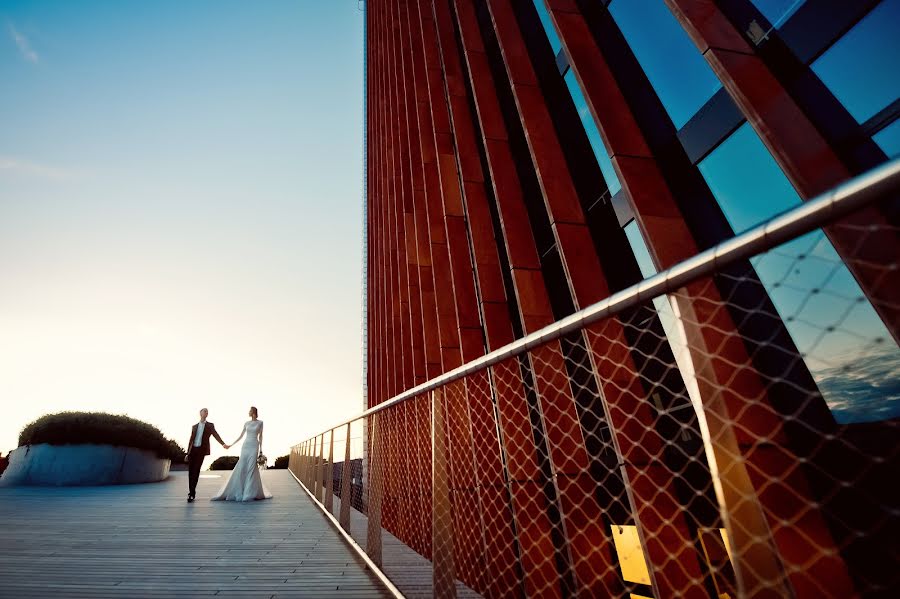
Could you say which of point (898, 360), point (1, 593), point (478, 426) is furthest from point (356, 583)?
point (898, 360)

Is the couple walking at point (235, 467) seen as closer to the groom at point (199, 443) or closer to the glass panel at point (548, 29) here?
the groom at point (199, 443)

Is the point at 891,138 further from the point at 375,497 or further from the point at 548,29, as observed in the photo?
the point at 548,29

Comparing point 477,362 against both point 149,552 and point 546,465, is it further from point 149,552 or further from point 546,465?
point 546,465

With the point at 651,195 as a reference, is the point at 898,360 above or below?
below

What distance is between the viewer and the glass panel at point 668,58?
16.9 feet

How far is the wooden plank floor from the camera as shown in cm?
255

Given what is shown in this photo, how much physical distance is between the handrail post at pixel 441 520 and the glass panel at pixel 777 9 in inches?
200

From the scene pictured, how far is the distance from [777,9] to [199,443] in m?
9.81

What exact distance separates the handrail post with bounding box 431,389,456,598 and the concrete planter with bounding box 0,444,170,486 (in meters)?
12.2

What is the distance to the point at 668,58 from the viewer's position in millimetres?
5391

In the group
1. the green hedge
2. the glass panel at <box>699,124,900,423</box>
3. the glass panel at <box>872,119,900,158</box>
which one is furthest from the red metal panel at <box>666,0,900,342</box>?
the green hedge

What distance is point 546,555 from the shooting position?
424cm

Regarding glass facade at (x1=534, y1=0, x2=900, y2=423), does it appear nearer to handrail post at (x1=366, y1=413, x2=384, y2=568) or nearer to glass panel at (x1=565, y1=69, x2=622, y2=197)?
glass panel at (x1=565, y1=69, x2=622, y2=197)

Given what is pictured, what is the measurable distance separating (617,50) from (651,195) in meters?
3.63
